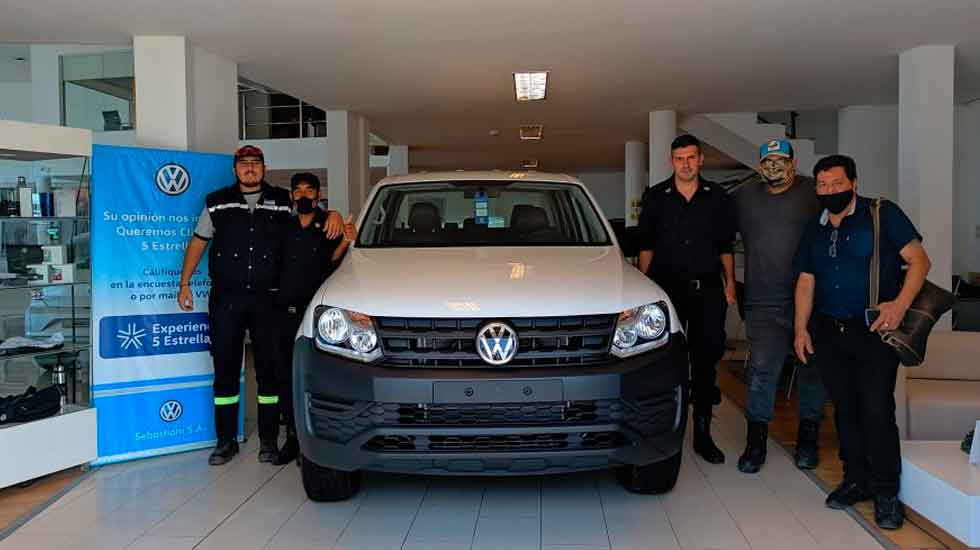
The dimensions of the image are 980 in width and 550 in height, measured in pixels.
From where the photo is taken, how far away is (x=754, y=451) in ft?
12.7

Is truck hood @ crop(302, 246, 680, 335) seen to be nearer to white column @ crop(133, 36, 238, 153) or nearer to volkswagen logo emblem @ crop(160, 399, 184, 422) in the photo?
volkswagen logo emblem @ crop(160, 399, 184, 422)

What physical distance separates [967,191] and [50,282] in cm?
910

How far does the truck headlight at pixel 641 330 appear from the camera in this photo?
9.50 ft

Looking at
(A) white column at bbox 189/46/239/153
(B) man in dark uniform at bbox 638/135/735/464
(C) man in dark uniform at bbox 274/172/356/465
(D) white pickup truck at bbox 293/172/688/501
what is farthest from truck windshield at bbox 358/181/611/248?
(A) white column at bbox 189/46/239/153

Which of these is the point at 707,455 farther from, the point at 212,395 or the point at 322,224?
the point at 212,395

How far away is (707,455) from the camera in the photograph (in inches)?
159

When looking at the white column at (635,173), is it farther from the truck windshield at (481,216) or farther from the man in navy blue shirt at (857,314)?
the man in navy blue shirt at (857,314)

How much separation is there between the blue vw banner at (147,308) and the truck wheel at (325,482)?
4.24 ft

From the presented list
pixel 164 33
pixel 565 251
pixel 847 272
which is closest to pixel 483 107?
pixel 164 33

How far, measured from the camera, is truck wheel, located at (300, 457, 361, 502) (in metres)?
3.27

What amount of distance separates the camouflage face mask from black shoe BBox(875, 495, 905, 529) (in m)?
1.47

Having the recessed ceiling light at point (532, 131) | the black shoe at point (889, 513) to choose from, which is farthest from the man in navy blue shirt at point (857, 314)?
the recessed ceiling light at point (532, 131)

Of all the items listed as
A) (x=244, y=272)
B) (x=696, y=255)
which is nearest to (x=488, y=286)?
(x=696, y=255)

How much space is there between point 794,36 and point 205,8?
3961 millimetres
